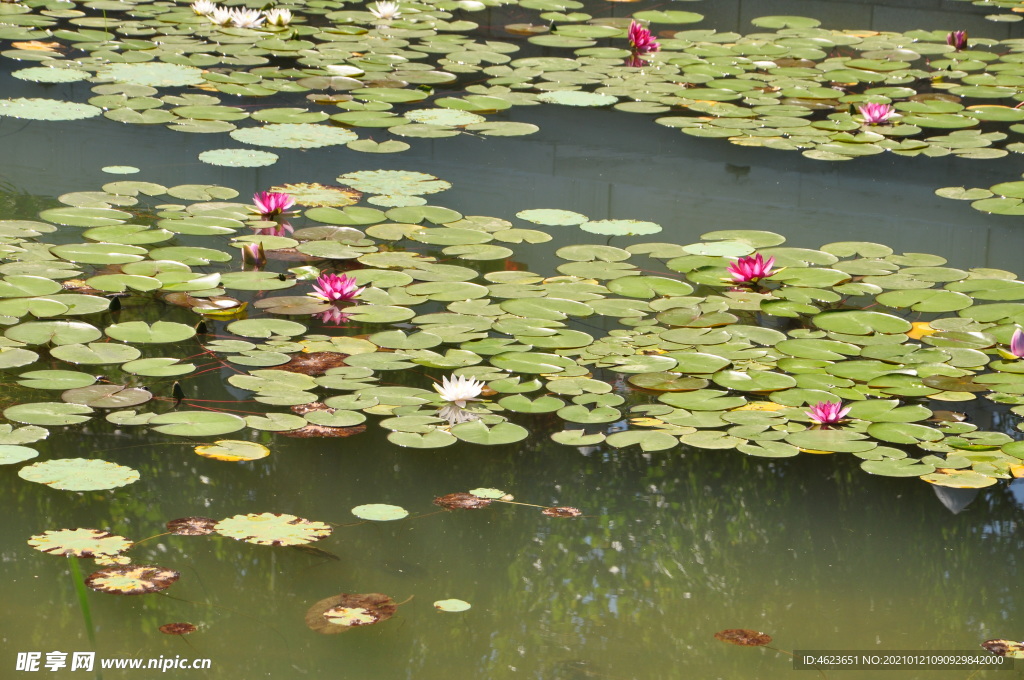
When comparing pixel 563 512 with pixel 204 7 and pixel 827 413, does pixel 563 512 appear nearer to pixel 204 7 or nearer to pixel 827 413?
pixel 827 413

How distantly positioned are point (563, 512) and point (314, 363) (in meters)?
0.87

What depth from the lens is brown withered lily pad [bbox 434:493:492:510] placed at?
8.41 feet

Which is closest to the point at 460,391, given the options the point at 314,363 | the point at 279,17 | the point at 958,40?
the point at 314,363

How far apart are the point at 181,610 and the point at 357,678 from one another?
0.37 metres

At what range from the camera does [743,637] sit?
219 cm

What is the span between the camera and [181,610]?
7.13 ft

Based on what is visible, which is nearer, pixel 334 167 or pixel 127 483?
pixel 127 483

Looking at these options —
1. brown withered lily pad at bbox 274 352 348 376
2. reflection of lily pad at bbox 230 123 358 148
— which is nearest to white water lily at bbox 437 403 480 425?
brown withered lily pad at bbox 274 352 348 376

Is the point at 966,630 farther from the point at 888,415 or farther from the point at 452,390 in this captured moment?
the point at 452,390

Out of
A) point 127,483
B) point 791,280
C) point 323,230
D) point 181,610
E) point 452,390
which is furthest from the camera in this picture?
point 323,230

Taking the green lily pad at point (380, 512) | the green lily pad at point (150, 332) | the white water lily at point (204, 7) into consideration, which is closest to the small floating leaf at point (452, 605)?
the green lily pad at point (380, 512)

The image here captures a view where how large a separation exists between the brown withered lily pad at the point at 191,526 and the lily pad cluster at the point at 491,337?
206 mm

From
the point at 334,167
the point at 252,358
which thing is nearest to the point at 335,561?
the point at 252,358

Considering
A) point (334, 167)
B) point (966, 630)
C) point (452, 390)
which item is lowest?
point (966, 630)
